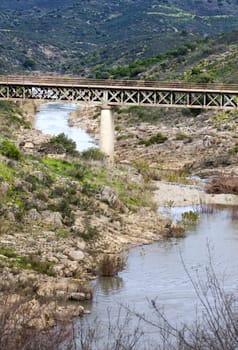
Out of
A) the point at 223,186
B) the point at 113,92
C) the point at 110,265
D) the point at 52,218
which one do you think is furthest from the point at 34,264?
the point at 113,92

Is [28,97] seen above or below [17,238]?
above

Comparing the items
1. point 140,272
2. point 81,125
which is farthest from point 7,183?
point 81,125

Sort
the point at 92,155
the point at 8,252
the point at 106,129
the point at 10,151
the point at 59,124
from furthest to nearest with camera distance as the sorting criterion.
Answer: the point at 59,124 < the point at 106,129 < the point at 92,155 < the point at 10,151 < the point at 8,252

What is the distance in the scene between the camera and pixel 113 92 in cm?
5947

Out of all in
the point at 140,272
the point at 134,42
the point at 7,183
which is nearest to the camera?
the point at 140,272

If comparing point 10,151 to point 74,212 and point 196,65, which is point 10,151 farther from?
point 196,65

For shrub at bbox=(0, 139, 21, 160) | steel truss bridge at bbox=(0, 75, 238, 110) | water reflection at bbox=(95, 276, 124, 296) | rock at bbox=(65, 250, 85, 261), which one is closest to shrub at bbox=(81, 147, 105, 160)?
steel truss bridge at bbox=(0, 75, 238, 110)

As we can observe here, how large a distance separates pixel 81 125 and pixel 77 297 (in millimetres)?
59978

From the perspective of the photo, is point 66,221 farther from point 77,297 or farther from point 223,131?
point 223,131

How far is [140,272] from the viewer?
2873 centimetres

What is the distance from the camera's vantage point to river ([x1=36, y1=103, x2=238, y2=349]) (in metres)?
24.2

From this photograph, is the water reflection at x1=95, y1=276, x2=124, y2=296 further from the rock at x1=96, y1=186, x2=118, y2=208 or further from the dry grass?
the dry grass

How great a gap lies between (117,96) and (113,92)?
1.61 feet

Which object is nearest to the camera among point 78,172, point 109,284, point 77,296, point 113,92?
point 77,296
